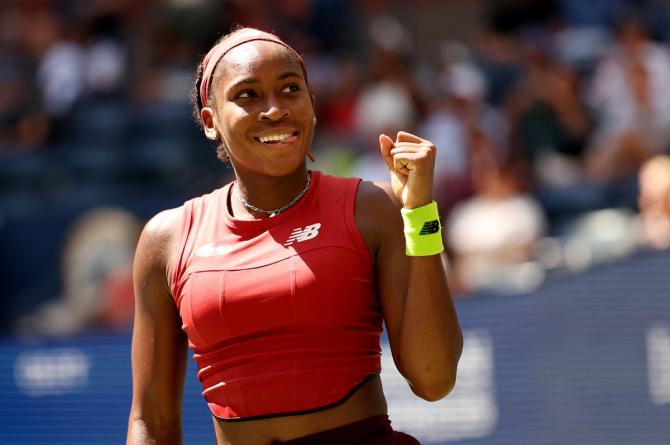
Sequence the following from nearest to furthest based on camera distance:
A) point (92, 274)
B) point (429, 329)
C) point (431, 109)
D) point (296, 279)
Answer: point (429, 329)
point (296, 279)
point (92, 274)
point (431, 109)

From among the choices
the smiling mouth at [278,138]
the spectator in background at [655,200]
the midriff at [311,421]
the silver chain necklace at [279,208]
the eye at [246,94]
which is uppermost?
the eye at [246,94]

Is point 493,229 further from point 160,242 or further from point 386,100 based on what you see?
point 160,242

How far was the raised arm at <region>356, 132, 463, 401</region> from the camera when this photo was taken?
8.80ft

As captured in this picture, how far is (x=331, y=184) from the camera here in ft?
9.75

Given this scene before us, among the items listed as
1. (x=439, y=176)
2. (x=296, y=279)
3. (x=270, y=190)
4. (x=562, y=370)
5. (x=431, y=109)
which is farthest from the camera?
(x=431, y=109)

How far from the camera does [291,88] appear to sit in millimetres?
2887

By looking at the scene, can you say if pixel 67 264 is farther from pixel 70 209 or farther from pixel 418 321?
pixel 418 321

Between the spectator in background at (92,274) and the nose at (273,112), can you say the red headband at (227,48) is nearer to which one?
the nose at (273,112)

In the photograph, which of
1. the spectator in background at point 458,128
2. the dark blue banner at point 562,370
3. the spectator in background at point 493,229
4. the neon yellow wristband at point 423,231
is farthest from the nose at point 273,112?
the spectator in background at point 458,128

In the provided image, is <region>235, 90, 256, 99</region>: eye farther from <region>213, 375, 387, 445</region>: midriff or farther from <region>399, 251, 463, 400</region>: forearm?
<region>213, 375, 387, 445</region>: midriff

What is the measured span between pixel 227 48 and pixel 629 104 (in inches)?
212

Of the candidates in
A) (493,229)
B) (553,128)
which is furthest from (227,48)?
(553,128)

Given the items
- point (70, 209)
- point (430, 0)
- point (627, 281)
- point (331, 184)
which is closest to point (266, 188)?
point (331, 184)

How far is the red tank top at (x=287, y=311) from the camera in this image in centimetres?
277
